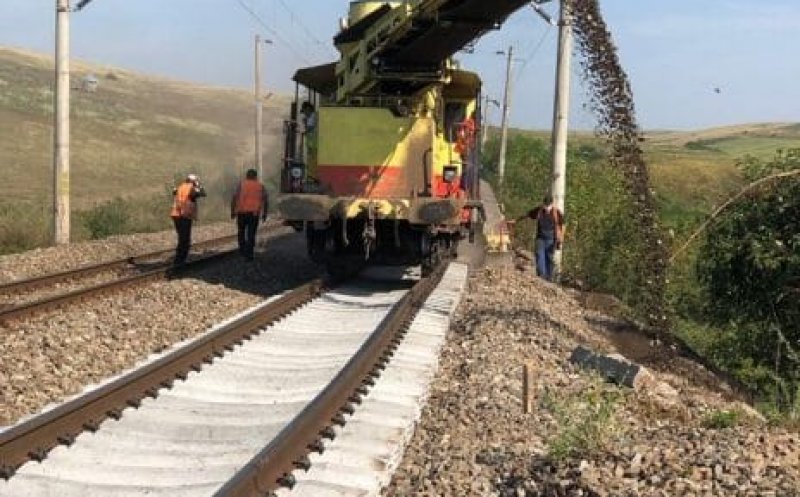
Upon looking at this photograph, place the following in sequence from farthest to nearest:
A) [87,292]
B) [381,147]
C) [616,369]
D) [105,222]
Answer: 1. [105,222]
2. [381,147]
3. [87,292]
4. [616,369]

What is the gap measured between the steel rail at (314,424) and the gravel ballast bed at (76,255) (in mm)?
8135

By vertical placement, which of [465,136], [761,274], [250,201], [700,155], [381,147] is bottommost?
[761,274]

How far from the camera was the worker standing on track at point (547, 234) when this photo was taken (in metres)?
17.7

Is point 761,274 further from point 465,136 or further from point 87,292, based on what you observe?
point 87,292

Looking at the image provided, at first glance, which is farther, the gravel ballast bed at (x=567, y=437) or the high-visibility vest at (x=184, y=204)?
the high-visibility vest at (x=184, y=204)

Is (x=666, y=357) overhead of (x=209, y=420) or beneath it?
beneath

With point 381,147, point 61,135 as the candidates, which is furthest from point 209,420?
point 61,135

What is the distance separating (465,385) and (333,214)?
6520 millimetres

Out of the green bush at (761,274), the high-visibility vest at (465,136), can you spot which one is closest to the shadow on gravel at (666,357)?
the green bush at (761,274)

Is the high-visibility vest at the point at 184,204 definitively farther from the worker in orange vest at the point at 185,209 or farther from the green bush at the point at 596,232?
the green bush at the point at 596,232

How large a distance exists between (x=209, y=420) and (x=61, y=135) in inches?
582

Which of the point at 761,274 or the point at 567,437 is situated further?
the point at 761,274

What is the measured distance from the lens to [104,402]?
293 inches

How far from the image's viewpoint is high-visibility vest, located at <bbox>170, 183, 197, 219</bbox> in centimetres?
1731
